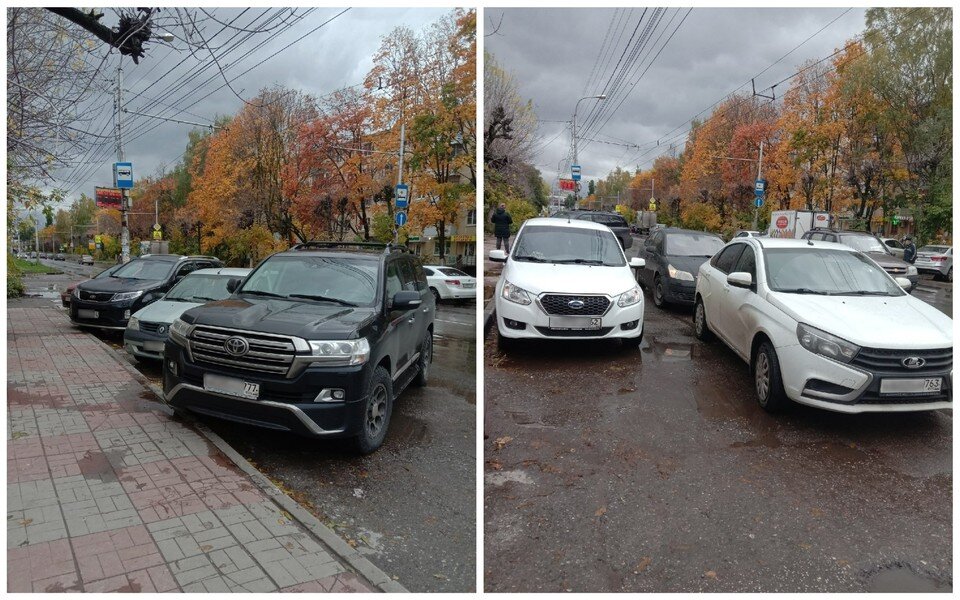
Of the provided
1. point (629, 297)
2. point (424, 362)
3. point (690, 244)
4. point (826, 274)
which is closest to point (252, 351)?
point (424, 362)

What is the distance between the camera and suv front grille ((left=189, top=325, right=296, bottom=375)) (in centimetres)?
382

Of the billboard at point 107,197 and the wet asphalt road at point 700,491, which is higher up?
the billboard at point 107,197

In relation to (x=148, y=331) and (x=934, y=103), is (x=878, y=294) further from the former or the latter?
(x=934, y=103)

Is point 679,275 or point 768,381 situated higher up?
point 679,275

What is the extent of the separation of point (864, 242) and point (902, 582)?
42.6 ft

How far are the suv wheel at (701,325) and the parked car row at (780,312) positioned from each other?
0.02 metres

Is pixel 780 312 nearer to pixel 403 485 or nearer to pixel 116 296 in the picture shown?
pixel 403 485

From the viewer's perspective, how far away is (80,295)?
9016mm

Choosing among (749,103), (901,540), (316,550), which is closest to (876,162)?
(749,103)

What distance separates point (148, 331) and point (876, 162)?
84.2 ft

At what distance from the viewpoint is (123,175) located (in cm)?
1562

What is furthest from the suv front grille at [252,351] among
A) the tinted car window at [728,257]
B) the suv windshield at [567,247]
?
the tinted car window at [728,257]

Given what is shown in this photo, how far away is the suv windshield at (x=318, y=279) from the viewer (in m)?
4.64

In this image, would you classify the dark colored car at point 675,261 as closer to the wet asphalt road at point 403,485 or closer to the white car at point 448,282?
the white car at point 448,282
